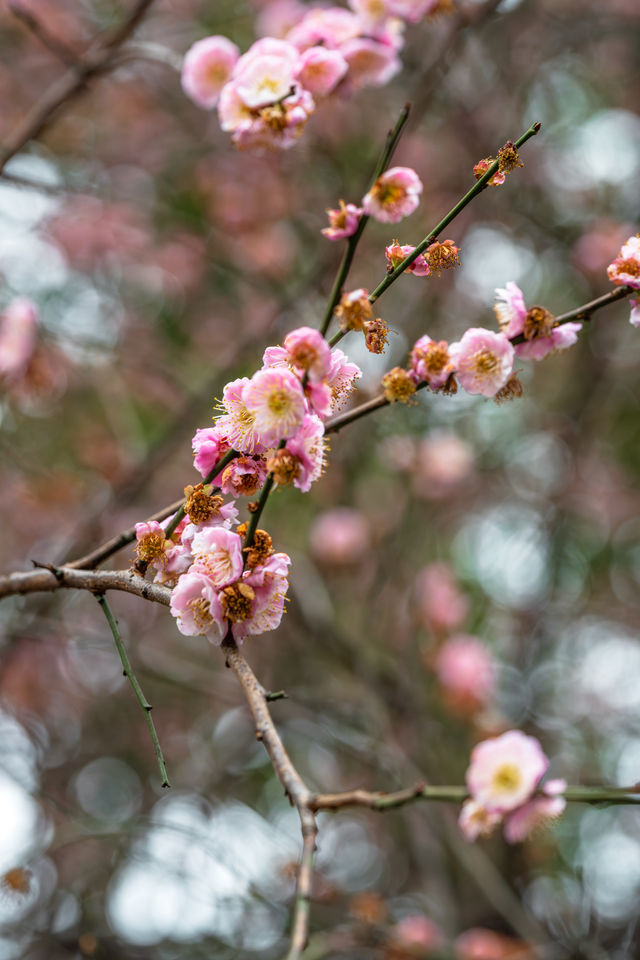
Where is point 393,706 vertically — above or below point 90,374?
below

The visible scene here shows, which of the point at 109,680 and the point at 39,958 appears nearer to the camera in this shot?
the point at 39,958

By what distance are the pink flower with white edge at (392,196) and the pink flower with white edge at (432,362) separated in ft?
0.46

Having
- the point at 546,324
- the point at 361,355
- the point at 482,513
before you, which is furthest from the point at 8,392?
the point at 482,513

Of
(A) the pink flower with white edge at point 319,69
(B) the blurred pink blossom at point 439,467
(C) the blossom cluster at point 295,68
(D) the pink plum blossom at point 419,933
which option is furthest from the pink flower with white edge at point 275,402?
(B) the blurred pink blossom at point 439,467

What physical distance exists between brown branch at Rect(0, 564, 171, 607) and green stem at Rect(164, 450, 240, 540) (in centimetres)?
6

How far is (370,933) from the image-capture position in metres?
1.80

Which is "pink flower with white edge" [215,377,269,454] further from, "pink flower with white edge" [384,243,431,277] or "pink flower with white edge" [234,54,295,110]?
"pink flower with white edge" [234,54,295,110]

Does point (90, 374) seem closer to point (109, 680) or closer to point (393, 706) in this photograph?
point (109, 680)

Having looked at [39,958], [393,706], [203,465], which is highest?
[393,706]

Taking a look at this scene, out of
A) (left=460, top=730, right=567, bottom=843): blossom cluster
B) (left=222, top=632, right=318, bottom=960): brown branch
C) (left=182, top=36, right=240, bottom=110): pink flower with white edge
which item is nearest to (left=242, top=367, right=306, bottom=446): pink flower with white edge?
(left=222, top=632, right=318, bottom=960): brown branch

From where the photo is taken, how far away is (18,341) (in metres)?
2.18

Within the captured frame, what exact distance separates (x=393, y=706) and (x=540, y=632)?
2.96 feet

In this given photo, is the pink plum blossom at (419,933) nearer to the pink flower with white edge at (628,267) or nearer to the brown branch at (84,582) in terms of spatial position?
the brown branch at (84,582)

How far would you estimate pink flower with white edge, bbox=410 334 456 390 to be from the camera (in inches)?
35.7
